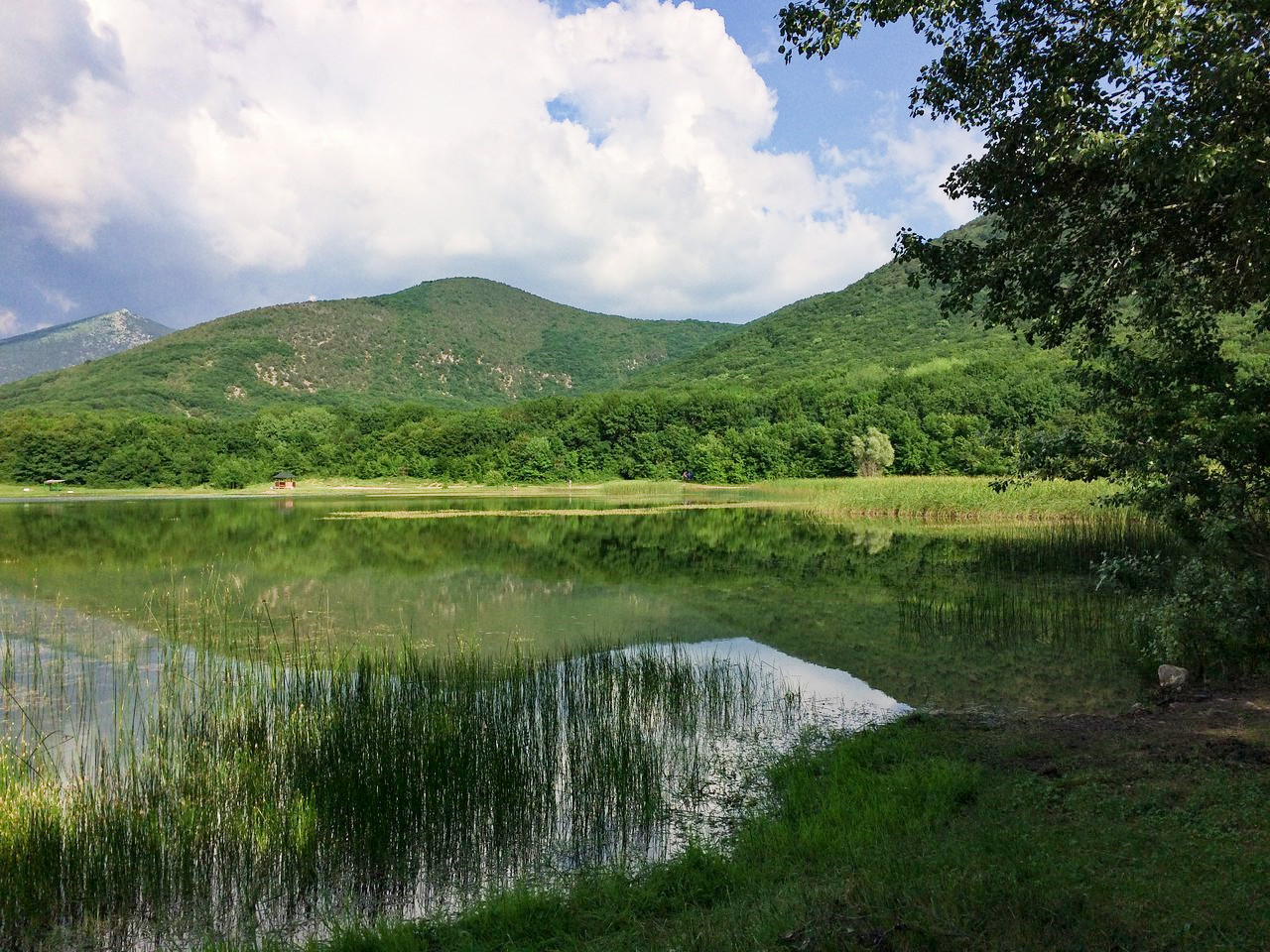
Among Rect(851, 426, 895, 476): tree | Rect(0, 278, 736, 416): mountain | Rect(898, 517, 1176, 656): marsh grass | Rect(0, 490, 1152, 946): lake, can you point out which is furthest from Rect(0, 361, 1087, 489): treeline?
Rect(0, 490, 1152, 946): lake

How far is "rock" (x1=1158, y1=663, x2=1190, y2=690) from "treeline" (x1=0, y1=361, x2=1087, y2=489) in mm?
56553

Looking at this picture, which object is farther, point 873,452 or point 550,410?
point 550,410

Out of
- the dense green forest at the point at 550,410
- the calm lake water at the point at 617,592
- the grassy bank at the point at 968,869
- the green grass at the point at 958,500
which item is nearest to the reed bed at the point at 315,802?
the grassy bank at the point at 968,869

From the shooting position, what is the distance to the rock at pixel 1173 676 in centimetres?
Answer: 886

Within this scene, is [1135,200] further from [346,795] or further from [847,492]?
[847,492]

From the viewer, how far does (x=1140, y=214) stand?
255 inches

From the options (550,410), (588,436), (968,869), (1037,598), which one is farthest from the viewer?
(550,410)

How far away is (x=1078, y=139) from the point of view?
610cm

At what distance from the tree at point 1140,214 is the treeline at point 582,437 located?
57.2m

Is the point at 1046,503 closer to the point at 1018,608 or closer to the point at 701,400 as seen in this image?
the point at 1018,608

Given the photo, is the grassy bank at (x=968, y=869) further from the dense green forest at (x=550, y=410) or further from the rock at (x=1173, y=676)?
the dense green forest at (x=550, y=410)

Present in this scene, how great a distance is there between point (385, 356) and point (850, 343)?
7803 cm

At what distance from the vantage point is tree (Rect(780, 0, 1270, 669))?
17.6 ft

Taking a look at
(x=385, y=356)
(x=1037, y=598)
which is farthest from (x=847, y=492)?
(x=385, y=356)
